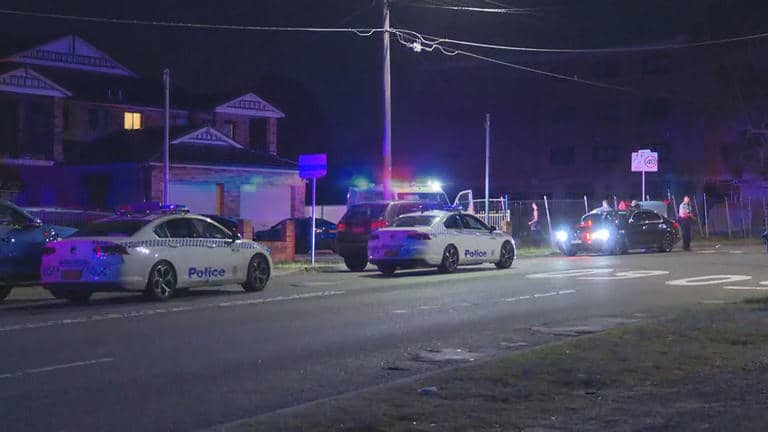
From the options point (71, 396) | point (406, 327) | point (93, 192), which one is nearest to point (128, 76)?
point (93, 192)

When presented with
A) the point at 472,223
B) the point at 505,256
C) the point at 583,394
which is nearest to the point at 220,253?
the point at 472,223

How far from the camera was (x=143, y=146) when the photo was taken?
1485 inches

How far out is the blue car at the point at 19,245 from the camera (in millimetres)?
16547

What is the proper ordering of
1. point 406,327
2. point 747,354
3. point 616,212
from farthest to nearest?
point 616,212 → point 406,327 → point 747,354

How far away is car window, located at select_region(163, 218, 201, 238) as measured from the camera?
17.2 meters

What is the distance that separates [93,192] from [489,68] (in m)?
31.0

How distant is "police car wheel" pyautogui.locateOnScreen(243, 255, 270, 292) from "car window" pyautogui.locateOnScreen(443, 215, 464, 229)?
520 cm

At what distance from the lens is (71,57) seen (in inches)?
1641

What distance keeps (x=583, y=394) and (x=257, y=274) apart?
1128cm

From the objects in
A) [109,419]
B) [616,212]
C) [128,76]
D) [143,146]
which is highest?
[128,76]

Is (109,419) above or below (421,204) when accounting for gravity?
below

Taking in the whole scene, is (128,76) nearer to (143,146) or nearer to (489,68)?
(143,146)

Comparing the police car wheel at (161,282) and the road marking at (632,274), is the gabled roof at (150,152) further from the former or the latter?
the police car wheel at (161,282)

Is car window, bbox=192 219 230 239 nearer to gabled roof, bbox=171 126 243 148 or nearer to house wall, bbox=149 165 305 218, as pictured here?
house wall, bbox=149 165 305 218
